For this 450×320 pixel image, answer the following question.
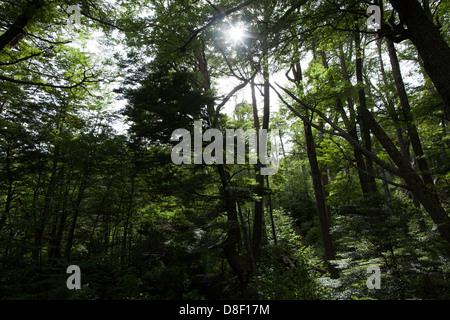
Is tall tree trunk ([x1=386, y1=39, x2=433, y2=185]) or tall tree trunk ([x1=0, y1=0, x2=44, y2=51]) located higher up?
tall tree trunk ([x1=0, y1=0, x2=44, y2=51])

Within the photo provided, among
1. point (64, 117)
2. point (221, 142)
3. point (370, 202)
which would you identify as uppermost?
point (64, 117)

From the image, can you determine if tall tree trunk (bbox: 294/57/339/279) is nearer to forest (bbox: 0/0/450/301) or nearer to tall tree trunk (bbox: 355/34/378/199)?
forest (bbox: 0/0/450/301)

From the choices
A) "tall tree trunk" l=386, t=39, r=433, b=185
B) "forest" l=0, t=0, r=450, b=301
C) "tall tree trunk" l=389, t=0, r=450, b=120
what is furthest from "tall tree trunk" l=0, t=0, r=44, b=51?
"tall tree trunk" l=386, t=39, r=433, b=185

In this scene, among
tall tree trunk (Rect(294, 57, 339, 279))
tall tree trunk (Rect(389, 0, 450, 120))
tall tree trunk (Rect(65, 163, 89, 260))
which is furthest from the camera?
tall tree trunk (Rect(294, 57, 339, 279))

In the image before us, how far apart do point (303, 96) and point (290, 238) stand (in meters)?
7.41

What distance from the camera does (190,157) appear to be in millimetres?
6242

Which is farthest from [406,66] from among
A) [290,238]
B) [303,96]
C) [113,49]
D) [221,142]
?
[113,49]

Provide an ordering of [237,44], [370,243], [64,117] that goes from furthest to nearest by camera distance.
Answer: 1. [64,117]
2. [237,44]
3. [370,243]

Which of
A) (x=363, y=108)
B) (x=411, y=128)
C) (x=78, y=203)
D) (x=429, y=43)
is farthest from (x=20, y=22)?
(x=411, y=128)

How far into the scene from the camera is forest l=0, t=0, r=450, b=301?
12.6 feet

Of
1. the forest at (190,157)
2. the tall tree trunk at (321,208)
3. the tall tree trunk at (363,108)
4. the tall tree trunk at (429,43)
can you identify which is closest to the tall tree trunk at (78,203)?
the forest at (190,157)

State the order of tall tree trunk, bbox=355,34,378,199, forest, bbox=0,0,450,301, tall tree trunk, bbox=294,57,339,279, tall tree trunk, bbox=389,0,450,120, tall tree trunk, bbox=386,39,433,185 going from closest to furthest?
tall tree trunk, bbox=389,0,450,120 < forest, bbox=0,0,450,301 < tall tree trunk, bbox=355,34,378,199 < tall tree trunk, bbox=386,39,433,185 < tall tree trunk, bbox=294,57,339,279

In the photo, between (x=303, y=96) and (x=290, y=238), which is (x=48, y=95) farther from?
(x=290, y=238)
